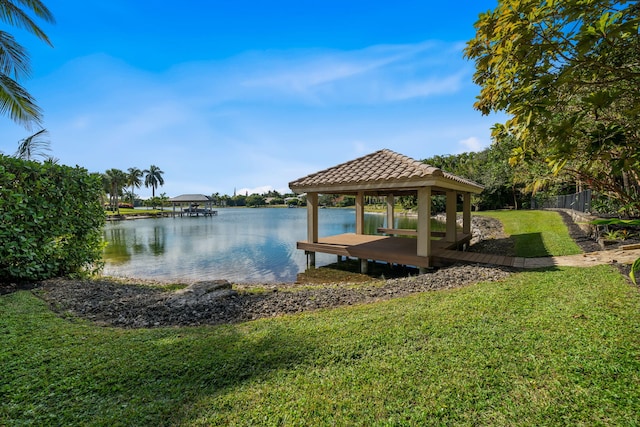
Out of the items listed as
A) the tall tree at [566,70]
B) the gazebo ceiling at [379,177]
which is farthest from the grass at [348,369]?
the gazebo ceiling at [379,177]

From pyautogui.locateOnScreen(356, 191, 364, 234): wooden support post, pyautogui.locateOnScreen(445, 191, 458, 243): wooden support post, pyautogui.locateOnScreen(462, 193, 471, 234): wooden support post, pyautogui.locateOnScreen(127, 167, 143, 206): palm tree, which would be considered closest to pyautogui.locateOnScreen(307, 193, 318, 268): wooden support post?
pyautogui.locateOnScreen(356, 191, 364, 234): wooden support post

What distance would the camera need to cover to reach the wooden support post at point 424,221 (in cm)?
740

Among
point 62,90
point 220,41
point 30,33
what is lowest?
point 62,90

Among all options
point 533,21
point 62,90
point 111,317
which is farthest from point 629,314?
point 62,90

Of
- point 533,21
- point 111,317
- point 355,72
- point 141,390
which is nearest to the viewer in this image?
point 141,390

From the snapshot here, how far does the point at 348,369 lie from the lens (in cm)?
256

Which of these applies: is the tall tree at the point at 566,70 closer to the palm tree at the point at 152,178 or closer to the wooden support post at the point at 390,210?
the wooden support post at the point at 390,210

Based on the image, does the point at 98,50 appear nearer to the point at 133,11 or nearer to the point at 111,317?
the point at 133,11

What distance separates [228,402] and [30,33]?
1050 centimetres

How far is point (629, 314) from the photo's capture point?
3262 mm

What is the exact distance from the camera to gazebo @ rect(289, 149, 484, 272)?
291 inches

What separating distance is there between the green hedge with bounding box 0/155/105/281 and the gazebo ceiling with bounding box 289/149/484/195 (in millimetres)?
5701

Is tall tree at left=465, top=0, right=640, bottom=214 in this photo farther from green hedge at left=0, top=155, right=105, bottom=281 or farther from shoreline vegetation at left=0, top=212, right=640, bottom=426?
green hedge at left=0, top=155, right=105, bottom=281

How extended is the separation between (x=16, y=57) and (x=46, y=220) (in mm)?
4518
